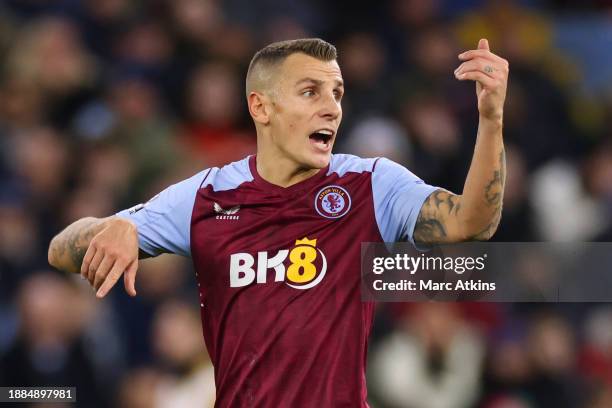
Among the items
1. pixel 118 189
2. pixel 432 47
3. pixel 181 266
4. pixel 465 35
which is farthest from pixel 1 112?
pixel 465 35

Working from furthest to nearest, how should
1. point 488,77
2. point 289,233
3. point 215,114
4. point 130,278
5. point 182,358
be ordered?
point 215,114 < point 182,358 < point 289,233 < point 130,278 < point 488,77

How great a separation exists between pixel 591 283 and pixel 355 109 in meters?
3.35

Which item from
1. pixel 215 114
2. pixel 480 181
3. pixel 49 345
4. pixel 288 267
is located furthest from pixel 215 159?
pixel 480 181

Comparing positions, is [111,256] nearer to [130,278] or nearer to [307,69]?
[130,278]

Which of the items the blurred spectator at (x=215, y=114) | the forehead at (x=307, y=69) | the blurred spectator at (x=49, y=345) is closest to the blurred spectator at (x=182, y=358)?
the blurred spectator at (x=49, y=345)

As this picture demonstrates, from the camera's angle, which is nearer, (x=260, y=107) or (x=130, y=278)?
(x=130, y=278)

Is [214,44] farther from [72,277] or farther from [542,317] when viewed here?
[542,317]

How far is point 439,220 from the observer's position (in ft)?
14.5

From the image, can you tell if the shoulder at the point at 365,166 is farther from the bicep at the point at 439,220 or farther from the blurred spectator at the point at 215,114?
the blurred spectator at the point at 215,114

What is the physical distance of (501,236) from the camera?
846cm

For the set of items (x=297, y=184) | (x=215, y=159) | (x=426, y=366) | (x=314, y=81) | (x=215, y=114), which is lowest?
(x=426, y=366)

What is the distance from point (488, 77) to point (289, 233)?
1057mm

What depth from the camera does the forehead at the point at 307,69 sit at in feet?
15.8

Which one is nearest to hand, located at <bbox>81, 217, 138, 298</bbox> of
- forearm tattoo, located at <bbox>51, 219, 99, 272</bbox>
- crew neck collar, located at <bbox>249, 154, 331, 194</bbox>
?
forearm tattoo, located at <bbox>51, 219, 99, 272</bbox>
